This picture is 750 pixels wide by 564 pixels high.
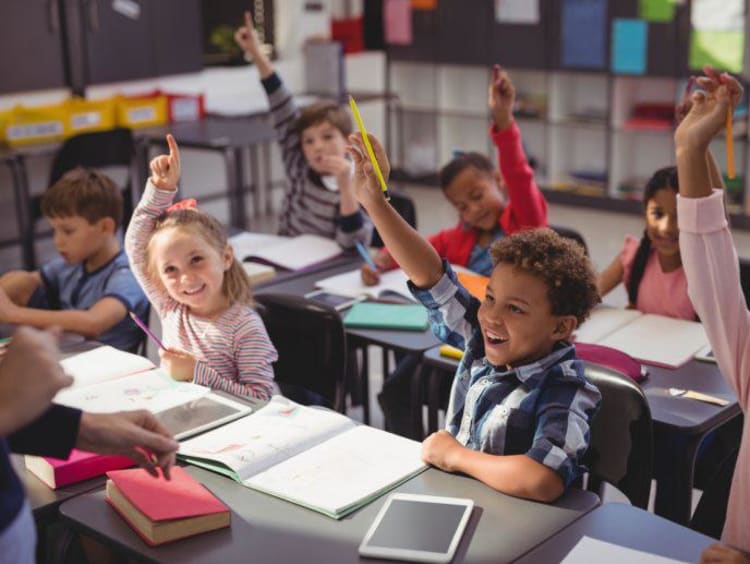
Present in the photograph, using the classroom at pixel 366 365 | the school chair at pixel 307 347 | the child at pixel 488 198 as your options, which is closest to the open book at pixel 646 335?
the classroom at pixel 366 365

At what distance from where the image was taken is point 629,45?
21.7ft

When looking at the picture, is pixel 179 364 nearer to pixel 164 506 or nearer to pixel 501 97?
pixel 164 506

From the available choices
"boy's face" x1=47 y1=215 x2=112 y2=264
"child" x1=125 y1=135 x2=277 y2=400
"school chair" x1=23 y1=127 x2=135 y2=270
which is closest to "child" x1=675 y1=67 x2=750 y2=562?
"child" x1=125 y1=135 x2=277 y2=400

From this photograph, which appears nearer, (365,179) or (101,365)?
(365,179)

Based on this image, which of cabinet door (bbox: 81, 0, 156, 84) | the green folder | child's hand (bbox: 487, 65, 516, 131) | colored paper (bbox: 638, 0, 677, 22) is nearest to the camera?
the green folder

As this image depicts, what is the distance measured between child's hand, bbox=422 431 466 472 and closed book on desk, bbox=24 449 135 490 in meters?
0.53

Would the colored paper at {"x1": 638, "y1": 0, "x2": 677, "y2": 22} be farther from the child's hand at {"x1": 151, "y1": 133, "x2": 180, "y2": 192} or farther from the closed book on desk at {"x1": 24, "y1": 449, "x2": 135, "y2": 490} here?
the closed book on desk at {"x1": 24, "y1": 449, "x2": 135, "y2": 490}

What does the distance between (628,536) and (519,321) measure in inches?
17.0

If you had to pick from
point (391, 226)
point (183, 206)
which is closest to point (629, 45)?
point (183, 206)

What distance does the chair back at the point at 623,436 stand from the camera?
2020mm

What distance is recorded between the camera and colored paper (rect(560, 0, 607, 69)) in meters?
6.71

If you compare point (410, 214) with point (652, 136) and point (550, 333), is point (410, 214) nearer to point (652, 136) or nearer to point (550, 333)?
point (550, 333)

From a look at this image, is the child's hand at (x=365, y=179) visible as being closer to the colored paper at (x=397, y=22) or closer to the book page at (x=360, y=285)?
the book page at (x=360, y=285)

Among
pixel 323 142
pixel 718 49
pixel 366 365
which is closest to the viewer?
pixel 366 365
